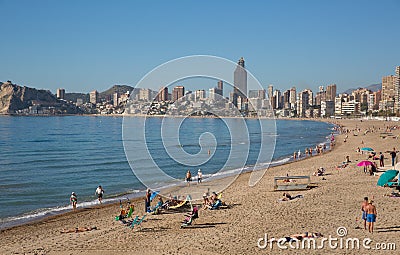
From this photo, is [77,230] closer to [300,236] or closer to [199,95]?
[199,95]

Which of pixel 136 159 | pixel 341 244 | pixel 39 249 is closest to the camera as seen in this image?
pixel 341 244

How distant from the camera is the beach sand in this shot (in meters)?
10.8

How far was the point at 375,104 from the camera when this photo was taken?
653ft

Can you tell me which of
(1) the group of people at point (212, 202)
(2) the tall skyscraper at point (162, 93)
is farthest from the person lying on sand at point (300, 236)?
(2) the tall skyscraper at point (162, 93)

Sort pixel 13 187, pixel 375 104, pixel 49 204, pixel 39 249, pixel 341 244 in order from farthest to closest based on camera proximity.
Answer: pixel 375 104
pixel 13 187
pixel 49 204
pixel 39 249
pixel 341 244

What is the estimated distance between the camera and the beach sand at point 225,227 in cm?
1084

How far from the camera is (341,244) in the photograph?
407 inches

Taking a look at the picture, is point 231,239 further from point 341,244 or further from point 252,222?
point 341,244

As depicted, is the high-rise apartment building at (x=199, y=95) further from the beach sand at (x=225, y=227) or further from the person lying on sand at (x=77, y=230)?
the person lying on sand at (x=77, y=230)

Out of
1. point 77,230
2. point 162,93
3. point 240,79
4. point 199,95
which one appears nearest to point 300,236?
point 240,79

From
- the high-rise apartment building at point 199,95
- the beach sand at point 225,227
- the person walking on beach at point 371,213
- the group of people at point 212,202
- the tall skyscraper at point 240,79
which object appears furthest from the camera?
the high-rise apartment building at point 199,95

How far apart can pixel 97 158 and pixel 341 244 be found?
29.6 metres

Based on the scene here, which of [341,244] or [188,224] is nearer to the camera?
[341,244]

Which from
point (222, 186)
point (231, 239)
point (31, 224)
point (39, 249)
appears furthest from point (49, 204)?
point (231, 239)
